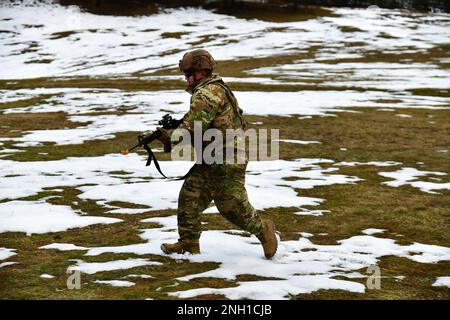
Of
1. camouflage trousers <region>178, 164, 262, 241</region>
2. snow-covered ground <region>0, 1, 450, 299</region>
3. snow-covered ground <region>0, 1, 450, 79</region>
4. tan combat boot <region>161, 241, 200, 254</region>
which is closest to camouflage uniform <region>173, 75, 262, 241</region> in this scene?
camouflage trousers <region>178, 164, 262, 241</region>

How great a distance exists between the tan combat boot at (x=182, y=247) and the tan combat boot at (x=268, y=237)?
32.7 inches

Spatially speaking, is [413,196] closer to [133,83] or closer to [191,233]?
[191,233]

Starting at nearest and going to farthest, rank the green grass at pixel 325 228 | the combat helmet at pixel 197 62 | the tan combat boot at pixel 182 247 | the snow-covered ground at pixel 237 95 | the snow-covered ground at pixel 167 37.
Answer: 1. the green grass at pixel 325 228
2. the combat helmet at pixel 197 62
3. the tan combat boot at pixel 182 247
4. the snow-covered ground at pixel 237 95
5. the snow-covered ground at pixel 167 37

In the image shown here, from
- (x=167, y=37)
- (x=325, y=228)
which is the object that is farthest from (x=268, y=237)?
(x=167, y=37)

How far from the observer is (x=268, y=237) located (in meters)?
7.31

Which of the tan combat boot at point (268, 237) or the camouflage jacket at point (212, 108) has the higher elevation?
the camouflage jacket at point (212, 108)

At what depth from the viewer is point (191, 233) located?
736 centimetres

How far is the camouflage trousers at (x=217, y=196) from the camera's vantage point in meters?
7.04

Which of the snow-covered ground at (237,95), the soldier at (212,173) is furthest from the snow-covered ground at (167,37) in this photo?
the soldier at (212,173)

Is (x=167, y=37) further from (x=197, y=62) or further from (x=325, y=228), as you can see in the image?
(x=197, y=62)

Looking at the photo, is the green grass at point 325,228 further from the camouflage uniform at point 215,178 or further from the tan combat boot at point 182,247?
the camouflage uniform at point 215,178

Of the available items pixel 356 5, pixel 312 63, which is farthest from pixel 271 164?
pixel 356 5

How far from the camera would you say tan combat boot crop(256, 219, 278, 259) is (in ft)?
24.0

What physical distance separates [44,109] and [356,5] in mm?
84744
